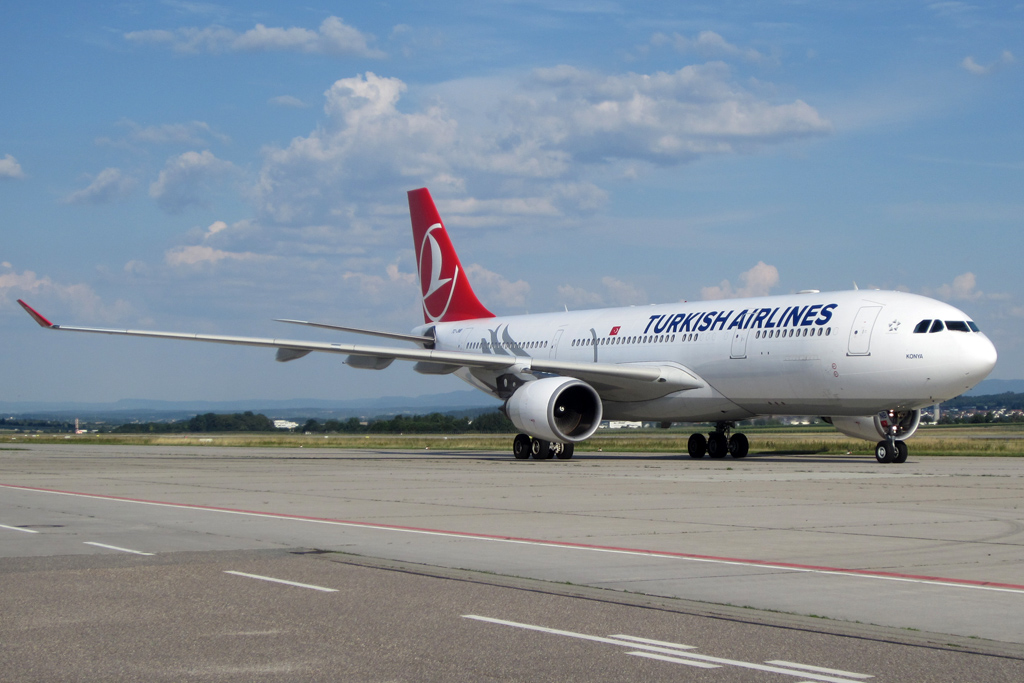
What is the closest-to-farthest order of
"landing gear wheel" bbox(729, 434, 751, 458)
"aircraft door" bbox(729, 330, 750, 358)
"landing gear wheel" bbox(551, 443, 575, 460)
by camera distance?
"aircraft door" bbox(729, 330, 750, 358)
"landing gear wheel" bbox(551, 443, 575, 460)
"landing gear wheel" bbox(729, 434, 751, 458)

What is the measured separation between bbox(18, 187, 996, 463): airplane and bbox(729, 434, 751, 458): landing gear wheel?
41 mm

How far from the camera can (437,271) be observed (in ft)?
130

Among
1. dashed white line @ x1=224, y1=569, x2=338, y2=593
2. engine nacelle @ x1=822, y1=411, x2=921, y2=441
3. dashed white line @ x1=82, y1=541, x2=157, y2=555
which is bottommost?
dashed white line @ x1=224, y1=569, x2=338, y2=593

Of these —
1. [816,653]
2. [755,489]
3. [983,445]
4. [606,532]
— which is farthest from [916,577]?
[983,445]

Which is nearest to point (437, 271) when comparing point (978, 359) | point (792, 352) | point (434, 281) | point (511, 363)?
point (434, 281)

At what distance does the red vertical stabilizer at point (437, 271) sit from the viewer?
39.2 m

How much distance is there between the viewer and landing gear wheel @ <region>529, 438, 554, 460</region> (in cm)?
2870

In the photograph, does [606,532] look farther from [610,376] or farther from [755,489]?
[610,376]

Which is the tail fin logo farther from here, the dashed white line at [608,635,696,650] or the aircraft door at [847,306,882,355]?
the dashed white line at [608,635,696,650]

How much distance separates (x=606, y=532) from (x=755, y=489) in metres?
6.55

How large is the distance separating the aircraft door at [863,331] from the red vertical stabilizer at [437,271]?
16501 millimetres

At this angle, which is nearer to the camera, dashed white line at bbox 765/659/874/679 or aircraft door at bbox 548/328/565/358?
dashed white line at bbox 765/659/874/679

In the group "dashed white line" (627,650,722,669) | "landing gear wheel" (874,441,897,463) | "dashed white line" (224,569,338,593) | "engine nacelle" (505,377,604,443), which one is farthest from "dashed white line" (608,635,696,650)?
"engine nacelle" (505,377,604,443)

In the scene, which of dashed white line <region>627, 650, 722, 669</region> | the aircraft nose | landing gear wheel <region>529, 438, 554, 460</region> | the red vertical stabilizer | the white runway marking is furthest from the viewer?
the red vertical stabilizer
